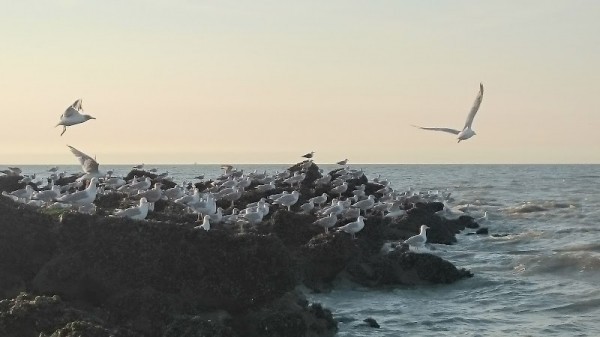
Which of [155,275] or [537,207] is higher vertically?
[155,275]

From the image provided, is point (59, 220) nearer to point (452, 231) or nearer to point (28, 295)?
point (28, 295)

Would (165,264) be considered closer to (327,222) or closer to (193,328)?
(193,328)

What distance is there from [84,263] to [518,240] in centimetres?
1950

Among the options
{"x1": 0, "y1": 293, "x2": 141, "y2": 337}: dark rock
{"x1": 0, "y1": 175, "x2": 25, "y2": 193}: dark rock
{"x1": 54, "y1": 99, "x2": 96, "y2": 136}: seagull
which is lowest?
{"x1": 0, "y1": 293, "x2": 141, "y2": 337}: dark rock

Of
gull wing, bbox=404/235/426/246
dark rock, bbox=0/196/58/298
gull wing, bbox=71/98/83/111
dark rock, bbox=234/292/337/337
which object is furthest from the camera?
gull wing, bbox=404/235/426/246

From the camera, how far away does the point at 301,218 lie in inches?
817

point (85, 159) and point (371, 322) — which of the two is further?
point (85, 159)

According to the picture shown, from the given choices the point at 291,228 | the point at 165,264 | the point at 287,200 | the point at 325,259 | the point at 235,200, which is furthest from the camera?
the point at 235,200

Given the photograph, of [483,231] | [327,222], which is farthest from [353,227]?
[483,231]

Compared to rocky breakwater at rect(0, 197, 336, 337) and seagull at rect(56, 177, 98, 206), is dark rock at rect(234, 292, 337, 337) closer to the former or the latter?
rocky breakwater at rect(0, 197, 336, 337)

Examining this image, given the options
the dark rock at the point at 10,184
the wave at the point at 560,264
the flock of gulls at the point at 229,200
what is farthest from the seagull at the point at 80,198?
the dark rock at the point at 10,184

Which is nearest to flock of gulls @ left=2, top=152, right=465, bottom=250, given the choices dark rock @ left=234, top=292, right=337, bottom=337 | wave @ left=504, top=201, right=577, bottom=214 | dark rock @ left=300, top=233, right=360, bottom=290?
dark rock @ left=234, top=292, right=337, bottom=337

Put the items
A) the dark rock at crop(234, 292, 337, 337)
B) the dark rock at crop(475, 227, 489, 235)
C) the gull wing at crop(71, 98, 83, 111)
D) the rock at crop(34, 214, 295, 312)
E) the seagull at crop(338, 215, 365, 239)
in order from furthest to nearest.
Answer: the dark rock at crop(475, 227, 489, 235)
the seagull at crop(338, 215, 365, 239)
the gull wing at crop(71, 98, 83, 111)
the rock at crop(34, 214, 295, 312)
the dark rock at crop(234, 292, 337, 337)

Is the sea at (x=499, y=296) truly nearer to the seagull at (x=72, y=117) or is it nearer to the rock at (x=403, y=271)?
the rock at (x=403, y=271)
